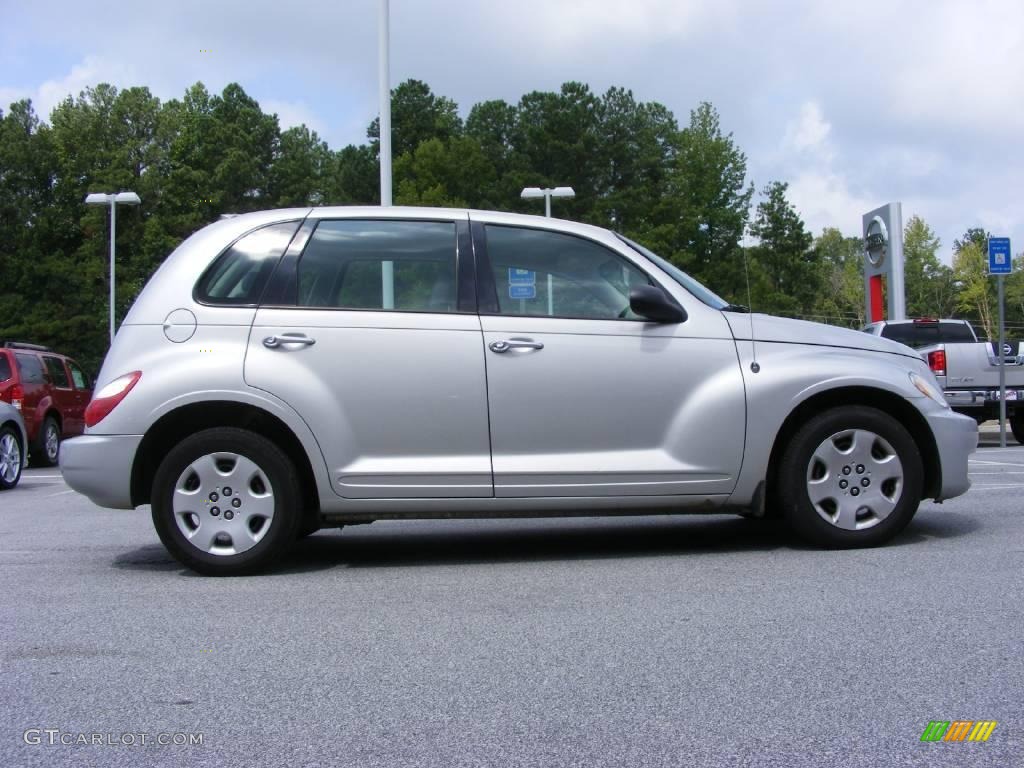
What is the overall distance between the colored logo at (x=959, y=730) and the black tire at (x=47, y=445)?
1643 cm

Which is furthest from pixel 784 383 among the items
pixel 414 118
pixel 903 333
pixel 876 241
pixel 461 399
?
pixel 414 118

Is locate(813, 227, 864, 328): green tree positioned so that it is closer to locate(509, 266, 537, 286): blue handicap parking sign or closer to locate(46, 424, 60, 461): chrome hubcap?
locate(46, 424, 60, 461): chrome hubcap

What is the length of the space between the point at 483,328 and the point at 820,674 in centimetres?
259

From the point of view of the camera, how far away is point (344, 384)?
5.61 metres

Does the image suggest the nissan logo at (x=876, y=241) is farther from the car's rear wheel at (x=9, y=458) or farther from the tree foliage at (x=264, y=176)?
the tree foliage at (x=264, y=176)

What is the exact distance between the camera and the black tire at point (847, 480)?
576 cm

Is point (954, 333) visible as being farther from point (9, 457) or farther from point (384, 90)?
point (9, 457)

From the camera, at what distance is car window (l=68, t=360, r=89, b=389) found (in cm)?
2004

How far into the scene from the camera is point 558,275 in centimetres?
593

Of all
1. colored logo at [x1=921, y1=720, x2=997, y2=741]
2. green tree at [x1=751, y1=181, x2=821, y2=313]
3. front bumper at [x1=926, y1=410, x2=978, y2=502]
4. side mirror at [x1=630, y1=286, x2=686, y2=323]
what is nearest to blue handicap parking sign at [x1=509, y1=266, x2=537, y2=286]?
side mirror at [x1=630, y1=286, x2=686, y2=323]

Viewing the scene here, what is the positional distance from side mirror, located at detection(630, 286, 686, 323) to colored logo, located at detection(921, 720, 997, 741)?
9.29ft

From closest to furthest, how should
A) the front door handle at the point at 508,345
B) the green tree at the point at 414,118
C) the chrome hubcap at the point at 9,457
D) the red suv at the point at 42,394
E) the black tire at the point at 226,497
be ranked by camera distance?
the black tire at the point at 226,497 < the front door handle at the point at 508,345 < the chrome hubcap at the point at 9,457 < the red suv at the point at 42,394 < the green tree at the point at 414,118

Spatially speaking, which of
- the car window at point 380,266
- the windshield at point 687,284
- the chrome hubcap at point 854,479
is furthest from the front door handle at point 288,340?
the chrome hubcap at point 854,479

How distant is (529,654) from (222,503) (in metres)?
2.16
